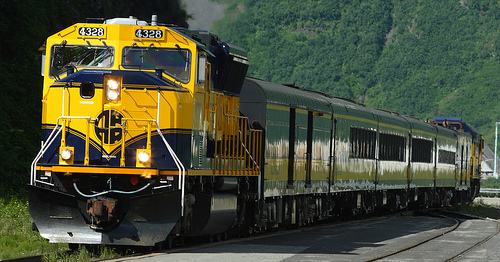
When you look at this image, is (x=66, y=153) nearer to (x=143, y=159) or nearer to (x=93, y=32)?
(x=143, y=159)

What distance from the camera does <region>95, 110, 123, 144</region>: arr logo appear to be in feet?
45.9

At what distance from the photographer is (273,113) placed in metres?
19.3

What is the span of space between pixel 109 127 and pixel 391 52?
154 metres

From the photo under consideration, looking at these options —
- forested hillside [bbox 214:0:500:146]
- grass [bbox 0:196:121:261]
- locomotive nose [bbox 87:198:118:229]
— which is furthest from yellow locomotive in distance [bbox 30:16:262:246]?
forested hillside [bbox 214:0:500:146]

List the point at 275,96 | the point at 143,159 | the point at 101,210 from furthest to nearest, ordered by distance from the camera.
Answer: the point at 275,96
the point at 143,159
the point at 101,210

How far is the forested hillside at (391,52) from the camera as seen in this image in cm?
15088

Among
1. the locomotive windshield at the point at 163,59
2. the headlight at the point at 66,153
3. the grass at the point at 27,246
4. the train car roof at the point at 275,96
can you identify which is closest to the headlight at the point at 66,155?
the headlight at the point at 66,153

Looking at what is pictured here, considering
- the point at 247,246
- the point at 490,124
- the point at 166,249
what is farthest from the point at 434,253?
the point at 490,124

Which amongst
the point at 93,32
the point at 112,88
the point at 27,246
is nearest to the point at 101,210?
the point at 27,246

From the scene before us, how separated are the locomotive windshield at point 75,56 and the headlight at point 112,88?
1.91 ft

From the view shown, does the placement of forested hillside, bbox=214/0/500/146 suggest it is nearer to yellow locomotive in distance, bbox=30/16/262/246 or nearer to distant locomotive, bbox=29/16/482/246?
distant locomotive, bbox=29/16/482/246

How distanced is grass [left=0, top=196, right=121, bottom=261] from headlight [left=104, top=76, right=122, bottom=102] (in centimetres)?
253

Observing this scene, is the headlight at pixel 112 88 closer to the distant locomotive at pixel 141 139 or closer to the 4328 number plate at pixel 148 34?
the distant locomotive at pixel 141 139

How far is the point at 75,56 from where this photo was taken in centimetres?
1463
